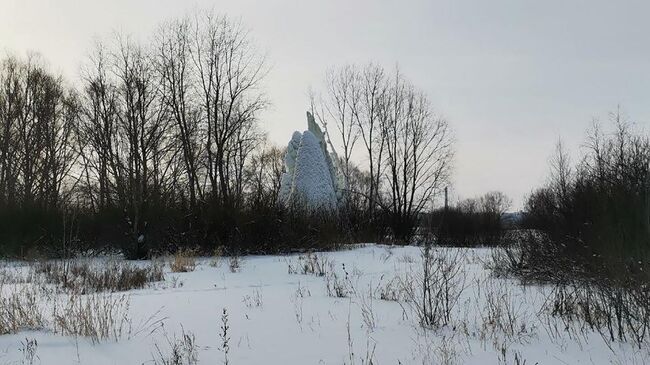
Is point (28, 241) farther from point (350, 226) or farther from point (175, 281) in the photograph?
point (350, 226)

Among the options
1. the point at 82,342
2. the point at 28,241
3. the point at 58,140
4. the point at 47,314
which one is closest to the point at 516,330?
the point at 82,342

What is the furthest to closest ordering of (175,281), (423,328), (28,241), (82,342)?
(28,241), (175,281), (423,328), (82,342)

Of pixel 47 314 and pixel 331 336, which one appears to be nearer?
pixel 331 336

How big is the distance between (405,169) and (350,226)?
8.82m

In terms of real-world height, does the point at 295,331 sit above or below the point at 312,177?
below

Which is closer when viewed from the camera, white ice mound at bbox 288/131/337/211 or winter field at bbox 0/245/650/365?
winter field at bbox 0/245/650/365

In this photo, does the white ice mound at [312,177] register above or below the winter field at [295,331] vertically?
above

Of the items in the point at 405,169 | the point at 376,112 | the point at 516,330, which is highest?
the point at 376,112

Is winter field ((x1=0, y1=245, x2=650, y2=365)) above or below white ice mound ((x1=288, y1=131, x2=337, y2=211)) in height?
below

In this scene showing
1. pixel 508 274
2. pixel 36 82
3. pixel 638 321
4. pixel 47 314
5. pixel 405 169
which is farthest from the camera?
pixel 405 169

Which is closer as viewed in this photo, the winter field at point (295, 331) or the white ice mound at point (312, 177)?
the winter field at point (295, 331)

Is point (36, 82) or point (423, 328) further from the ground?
point (36, 82)

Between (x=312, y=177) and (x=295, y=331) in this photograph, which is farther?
(x=312, y=177)

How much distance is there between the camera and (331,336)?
14.5ft
